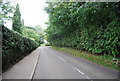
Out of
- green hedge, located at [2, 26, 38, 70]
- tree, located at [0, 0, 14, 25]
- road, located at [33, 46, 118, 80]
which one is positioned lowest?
road, located at [33, 46, 118, 80]

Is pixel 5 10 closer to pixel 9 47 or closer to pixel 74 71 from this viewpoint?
pixel 9 47

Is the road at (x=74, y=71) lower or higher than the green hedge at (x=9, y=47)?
lower

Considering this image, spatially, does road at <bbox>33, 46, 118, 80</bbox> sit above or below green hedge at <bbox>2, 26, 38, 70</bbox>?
below

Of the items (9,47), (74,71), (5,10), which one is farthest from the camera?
(5,10)

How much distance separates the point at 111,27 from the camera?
582 centimetres

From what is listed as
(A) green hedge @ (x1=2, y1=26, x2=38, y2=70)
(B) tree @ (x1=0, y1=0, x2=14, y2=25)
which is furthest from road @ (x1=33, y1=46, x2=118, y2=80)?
(B) tree @ (x1=0, y1=0, x2=14, y2=25)

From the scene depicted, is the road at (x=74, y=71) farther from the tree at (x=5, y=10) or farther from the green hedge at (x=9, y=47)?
the tree at (x=5, y=10)

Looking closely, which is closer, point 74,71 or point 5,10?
point 74,71

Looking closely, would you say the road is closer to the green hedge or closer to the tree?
the green hedge

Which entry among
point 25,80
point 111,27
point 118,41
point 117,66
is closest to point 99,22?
point 111,27

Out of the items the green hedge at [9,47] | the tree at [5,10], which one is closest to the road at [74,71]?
the green hedge at [9,47]

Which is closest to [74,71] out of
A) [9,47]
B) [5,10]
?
[9,47]

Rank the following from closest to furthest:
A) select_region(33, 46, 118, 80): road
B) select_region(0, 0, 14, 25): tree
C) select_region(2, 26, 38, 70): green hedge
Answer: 1. select_region(33, 46, 118, 80): road
2. select_region(2, 26, 38, 70): green hedge
3. select_region(0, 0, 14, 25): tree

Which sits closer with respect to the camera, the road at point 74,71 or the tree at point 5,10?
the road at point 74,71
